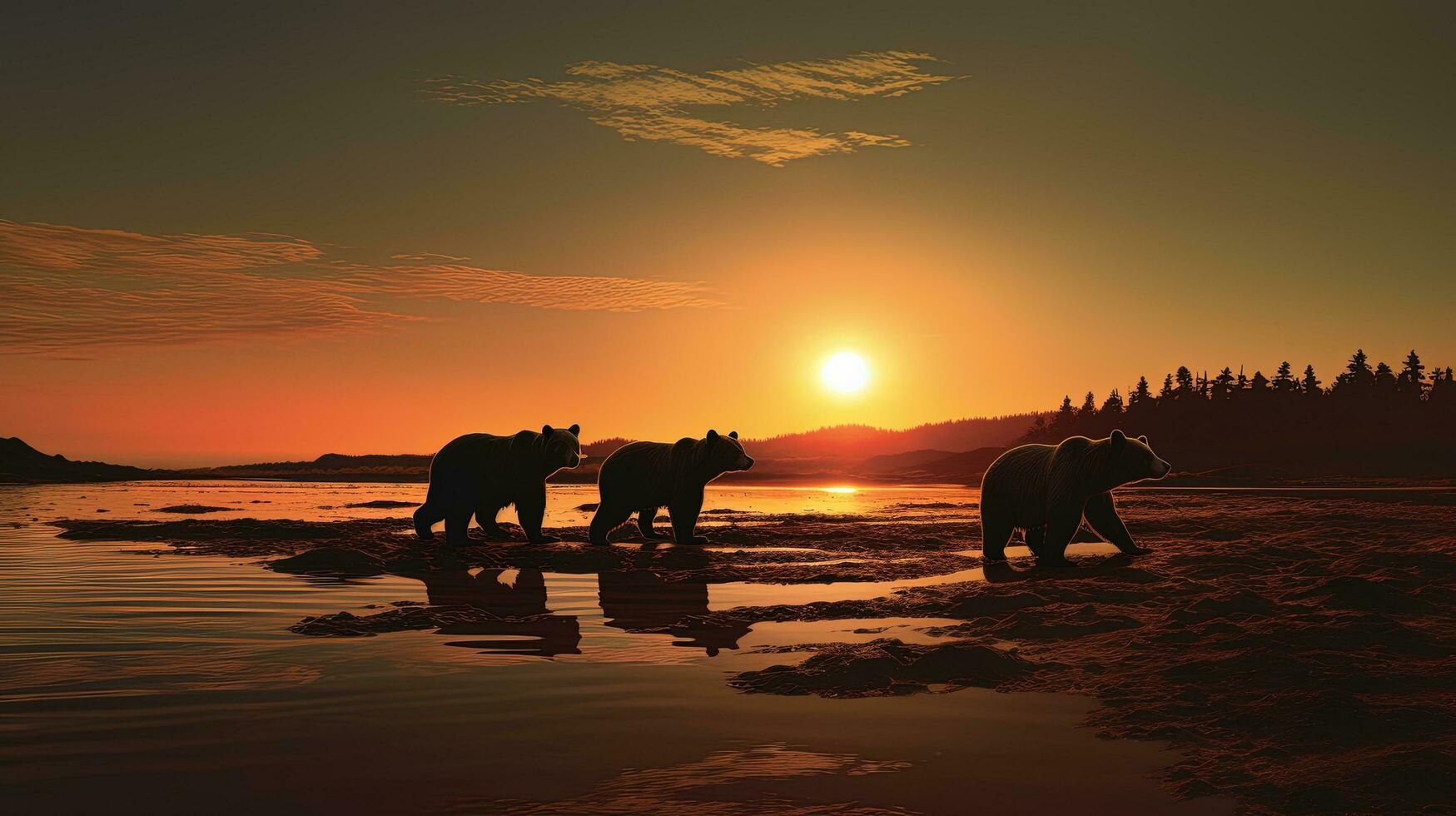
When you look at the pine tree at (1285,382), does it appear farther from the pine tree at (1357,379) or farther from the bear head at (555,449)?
the bear head at (555,449)

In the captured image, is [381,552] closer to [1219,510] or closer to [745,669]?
[745,669]

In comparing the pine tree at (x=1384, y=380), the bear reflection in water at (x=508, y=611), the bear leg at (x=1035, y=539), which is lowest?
the bear reflection in water at (x=508, y=611)

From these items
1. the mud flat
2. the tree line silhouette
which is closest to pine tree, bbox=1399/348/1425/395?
the tree line silhouette

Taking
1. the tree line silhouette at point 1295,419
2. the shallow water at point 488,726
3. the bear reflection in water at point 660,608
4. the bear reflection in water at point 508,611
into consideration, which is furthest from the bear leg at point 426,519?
the tree line silhouette at point 1295,419

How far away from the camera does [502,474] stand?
2014 cm

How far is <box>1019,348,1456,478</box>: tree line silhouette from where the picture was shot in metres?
105

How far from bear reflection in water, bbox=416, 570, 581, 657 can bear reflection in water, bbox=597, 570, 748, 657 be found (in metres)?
0.76

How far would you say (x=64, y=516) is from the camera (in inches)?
1183

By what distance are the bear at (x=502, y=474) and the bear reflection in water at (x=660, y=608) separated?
15.4ft

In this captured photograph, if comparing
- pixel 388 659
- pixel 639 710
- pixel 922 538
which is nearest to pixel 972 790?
pixel 639 710

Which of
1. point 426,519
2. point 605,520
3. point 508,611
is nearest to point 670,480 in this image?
point 605,520

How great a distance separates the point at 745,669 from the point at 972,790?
3.34 meters

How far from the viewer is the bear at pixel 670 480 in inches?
835

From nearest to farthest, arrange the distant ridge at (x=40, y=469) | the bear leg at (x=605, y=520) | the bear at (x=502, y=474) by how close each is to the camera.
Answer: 1. the bear at (x=502, y=474)
2. the bear leg at (x=605, y=520)
3. the distant ridge at (x=40, y=469)
